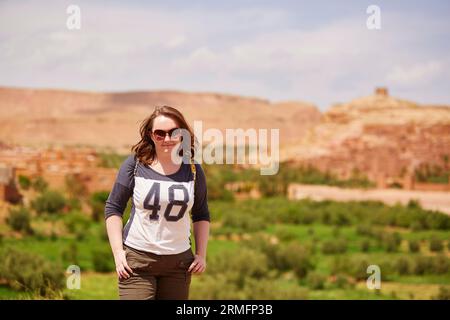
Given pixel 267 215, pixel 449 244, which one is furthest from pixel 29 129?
pixel 449 244

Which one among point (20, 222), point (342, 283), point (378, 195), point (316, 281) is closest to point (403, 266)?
point (342, 283)

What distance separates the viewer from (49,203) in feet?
84.9

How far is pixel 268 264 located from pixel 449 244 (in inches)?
296

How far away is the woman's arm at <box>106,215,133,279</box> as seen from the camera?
10.9 feet

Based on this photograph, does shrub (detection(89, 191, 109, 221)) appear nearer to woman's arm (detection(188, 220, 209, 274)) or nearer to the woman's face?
woman's arm (detection(188, 220, 209, 274))

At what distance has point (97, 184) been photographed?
31328 mm

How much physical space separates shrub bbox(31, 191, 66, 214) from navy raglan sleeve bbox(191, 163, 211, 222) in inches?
892

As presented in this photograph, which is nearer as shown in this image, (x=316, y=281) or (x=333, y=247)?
(x=316, y=281)

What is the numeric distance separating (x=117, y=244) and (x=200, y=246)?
16.3 inches

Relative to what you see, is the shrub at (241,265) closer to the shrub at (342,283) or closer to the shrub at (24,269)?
the shrub at (342,283)

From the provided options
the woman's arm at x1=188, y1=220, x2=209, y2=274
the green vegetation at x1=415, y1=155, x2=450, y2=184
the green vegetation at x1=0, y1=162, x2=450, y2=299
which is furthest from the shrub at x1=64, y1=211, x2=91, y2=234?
the green vegetation at x1=415, y1=155, x2=450, y2=184

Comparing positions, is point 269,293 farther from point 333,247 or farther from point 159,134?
point 159,134

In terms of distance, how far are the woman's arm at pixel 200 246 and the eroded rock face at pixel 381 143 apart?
50.2 metres
